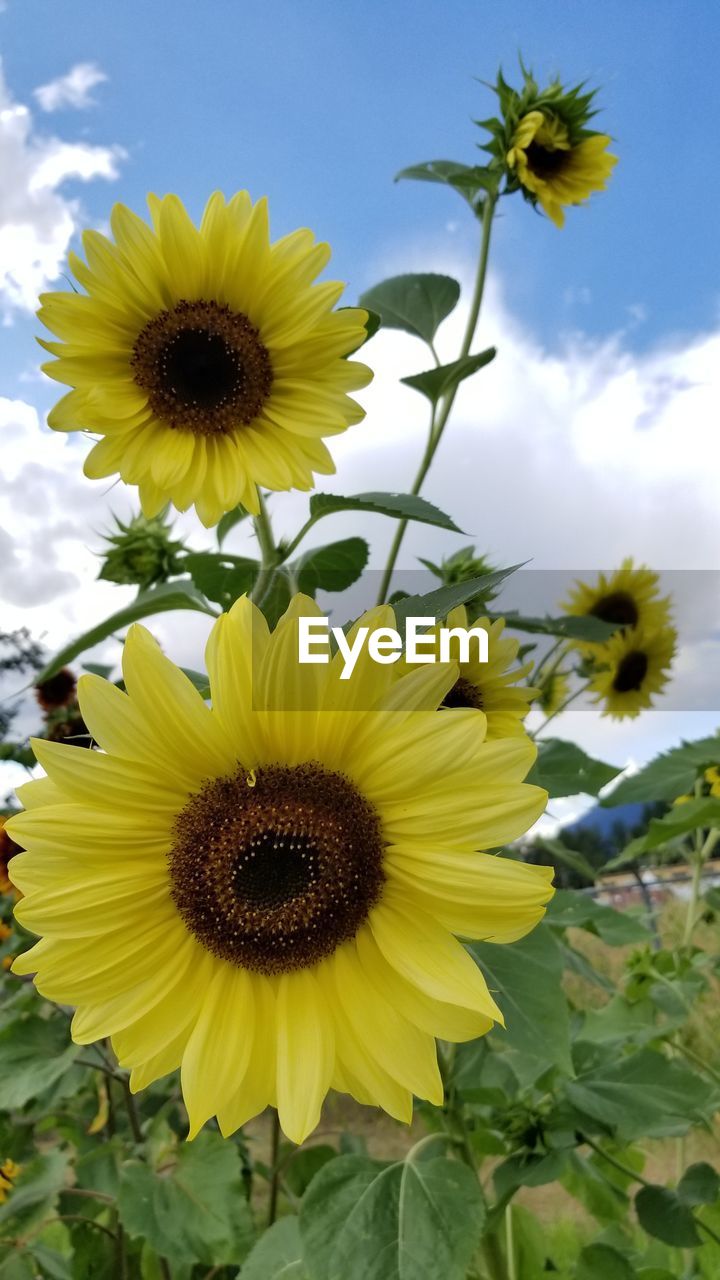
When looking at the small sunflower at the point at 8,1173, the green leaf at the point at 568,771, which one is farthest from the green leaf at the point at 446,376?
the small sunflower at the point at 8,1173

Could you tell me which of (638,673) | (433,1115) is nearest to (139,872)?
(433,1115)

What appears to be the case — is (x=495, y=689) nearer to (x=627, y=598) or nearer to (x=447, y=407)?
(x=447, y=407)

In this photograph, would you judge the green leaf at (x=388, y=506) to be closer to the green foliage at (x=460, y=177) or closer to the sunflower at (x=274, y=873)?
the sunflower at (x=274, y=873)

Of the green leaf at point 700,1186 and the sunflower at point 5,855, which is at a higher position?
the sunflower at point 5,855

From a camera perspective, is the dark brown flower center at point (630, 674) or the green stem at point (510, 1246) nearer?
the green stem at point (510, 1246)

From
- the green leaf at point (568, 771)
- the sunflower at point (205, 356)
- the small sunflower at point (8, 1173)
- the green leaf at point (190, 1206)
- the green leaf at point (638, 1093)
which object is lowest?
the small sunflower at point (8, 1173)

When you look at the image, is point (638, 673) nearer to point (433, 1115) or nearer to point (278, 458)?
point (433, 1115)

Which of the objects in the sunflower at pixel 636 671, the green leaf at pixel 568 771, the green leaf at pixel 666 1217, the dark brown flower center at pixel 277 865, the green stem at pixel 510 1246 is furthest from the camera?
the sunflower at pixel 636 671

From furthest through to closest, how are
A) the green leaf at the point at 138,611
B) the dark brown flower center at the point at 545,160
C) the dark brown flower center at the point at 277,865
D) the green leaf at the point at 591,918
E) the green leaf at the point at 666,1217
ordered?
the dark brown flower center at the point at 545,160
the green leaf at the point at 666,1217
the green leaf at the point at 591,918
the green leaf at the point at 138,611
the dark brown flower center at the point at 277,865
